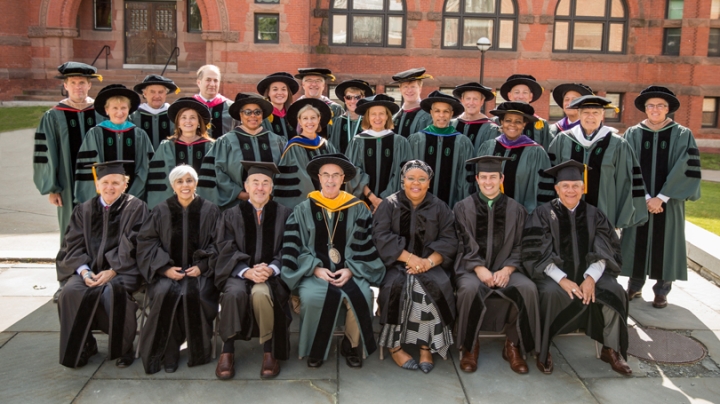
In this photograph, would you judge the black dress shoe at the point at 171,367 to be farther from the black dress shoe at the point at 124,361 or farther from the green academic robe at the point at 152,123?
the green academic robe at the point at 152,123

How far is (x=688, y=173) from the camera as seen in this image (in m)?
5.95

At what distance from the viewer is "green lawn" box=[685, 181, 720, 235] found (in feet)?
30.4

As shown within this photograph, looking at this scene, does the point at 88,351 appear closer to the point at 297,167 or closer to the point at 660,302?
the point at 297,167

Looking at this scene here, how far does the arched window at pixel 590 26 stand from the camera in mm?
18703

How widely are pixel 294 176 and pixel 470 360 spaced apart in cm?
230

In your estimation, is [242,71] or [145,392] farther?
[242,71]

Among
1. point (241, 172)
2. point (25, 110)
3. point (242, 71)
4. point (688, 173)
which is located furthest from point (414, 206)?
point (25, 110)

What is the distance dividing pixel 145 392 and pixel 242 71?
47.8 feet

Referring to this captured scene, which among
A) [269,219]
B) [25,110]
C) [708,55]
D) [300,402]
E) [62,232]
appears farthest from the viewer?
[708,55]

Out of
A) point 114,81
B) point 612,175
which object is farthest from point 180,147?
point 114,81

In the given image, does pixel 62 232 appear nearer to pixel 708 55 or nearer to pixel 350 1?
pixel 350 1

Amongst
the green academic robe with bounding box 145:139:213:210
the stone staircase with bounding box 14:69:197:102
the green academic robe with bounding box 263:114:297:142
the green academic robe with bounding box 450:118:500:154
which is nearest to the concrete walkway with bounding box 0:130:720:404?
the green academic robe with bounding box 145:139:213:210

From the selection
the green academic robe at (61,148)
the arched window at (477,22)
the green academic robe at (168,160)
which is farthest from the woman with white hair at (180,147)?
the arched window at (477,22)

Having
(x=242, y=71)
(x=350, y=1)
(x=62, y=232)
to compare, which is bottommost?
(x=62, y=232)
